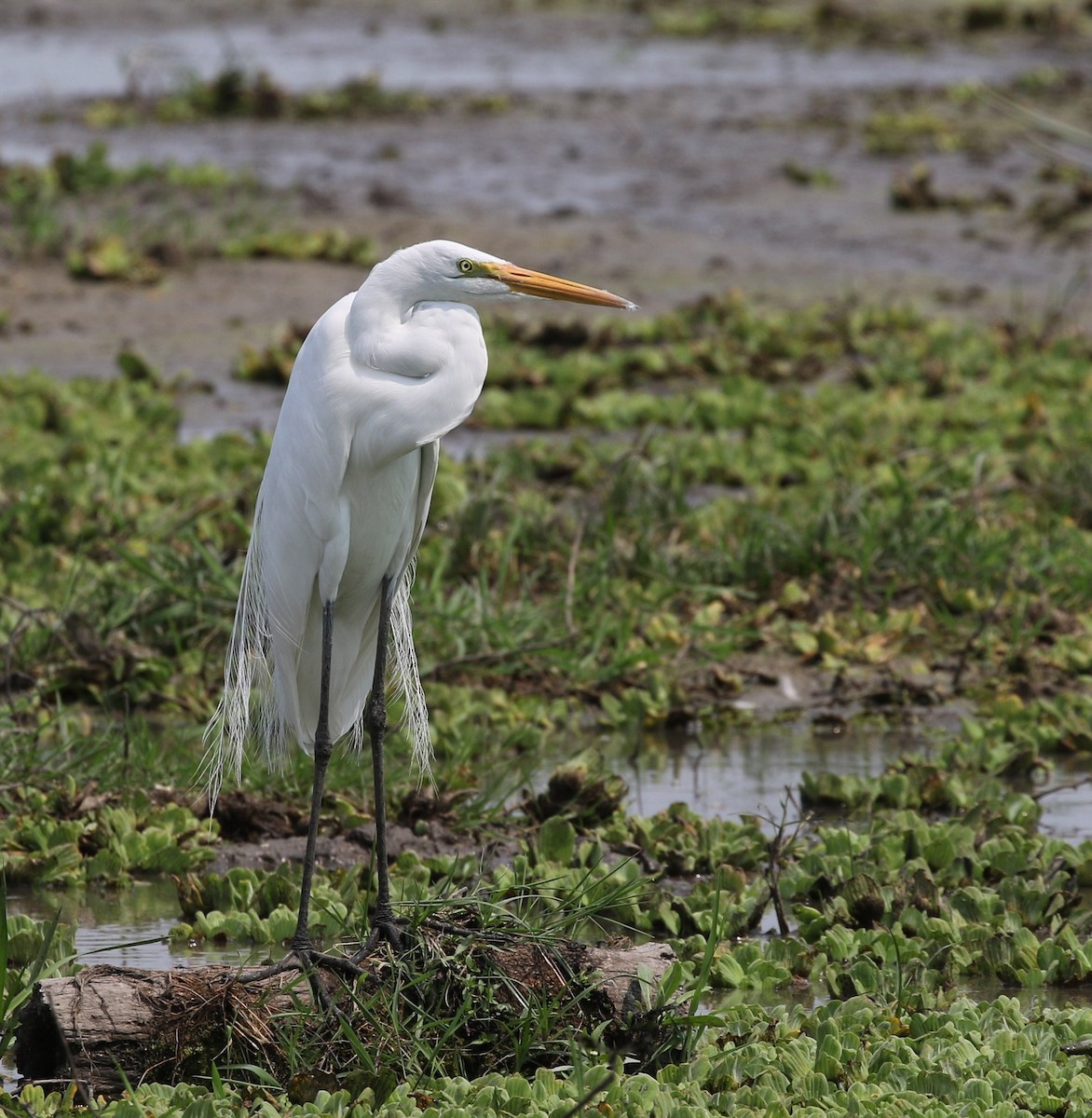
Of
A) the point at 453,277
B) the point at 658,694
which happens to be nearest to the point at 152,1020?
the point at 453,277

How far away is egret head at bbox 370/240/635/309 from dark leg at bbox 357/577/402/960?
0.63 metres

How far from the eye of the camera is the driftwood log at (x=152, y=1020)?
3.16m

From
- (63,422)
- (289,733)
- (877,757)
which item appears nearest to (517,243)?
(63,422)

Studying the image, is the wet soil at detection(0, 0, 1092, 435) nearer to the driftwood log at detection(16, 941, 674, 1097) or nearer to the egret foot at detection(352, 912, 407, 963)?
the egret foot at detection(352, 912, 407, 963)

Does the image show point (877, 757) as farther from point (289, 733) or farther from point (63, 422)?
point (63, 422)

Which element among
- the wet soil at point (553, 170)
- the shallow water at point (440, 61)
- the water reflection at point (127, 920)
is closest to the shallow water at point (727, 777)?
the water reflection at point (127, 920)

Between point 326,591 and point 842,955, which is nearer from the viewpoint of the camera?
point 326,591

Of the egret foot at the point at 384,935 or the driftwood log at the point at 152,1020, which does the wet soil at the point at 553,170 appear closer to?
the egret foot at the point at 384,935

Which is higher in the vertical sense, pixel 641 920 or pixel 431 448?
pixel 431 448

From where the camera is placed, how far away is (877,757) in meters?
5.38

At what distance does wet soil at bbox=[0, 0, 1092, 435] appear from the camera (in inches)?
406

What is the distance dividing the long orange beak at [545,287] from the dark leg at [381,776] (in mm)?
678

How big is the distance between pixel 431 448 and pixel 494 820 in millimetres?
1422

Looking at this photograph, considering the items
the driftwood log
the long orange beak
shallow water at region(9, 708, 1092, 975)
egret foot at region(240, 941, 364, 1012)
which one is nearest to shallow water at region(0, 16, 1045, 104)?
shallow water at region(9, 708, 1092, 975)
